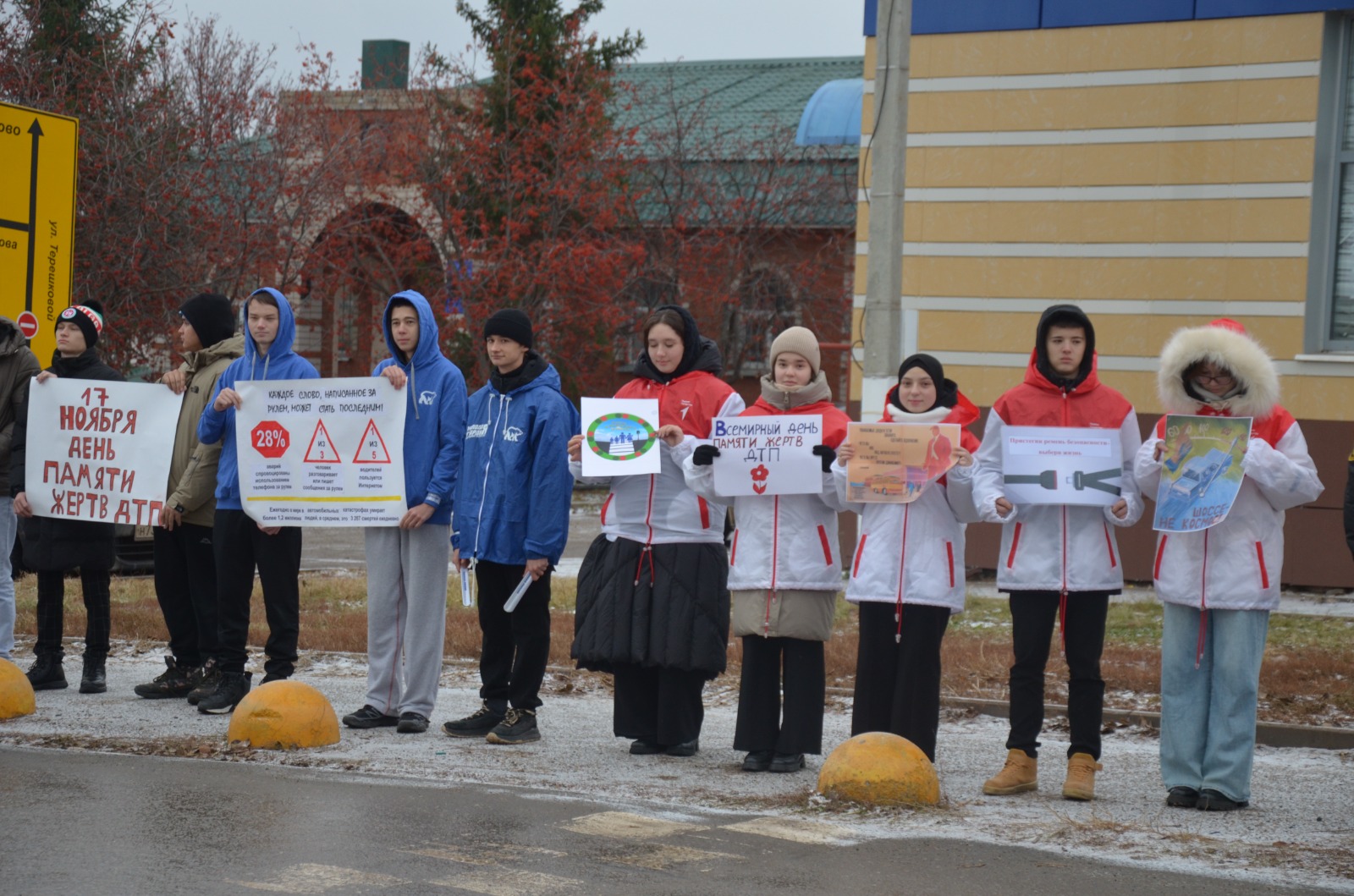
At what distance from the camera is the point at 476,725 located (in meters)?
8.83

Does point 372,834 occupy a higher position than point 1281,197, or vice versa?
point 1281,197

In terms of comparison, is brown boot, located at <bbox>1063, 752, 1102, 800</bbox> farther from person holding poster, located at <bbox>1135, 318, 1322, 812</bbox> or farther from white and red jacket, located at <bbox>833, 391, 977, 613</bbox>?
white and red jacket, located at <bbox>833, 391, 977, 613</bbox>

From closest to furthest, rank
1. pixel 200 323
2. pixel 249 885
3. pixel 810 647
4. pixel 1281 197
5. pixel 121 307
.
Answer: pixel 249 885 < pixel 810 647 < pixel 200 323 < pixel 1281 197 < pixel 121 307

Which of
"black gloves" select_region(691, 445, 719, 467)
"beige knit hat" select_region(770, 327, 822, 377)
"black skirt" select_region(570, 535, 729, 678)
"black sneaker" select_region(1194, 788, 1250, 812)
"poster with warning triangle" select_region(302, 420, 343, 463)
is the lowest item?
"black sneaker" select_region(1194, 788, 1250, 812)

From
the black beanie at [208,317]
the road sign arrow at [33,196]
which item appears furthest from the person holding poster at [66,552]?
the road sign arrow at [33,196]

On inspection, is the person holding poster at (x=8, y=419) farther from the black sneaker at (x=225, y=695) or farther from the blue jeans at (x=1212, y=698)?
the blue jeans at (x=1212, y=698)

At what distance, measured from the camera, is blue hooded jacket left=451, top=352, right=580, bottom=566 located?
8.52 metres

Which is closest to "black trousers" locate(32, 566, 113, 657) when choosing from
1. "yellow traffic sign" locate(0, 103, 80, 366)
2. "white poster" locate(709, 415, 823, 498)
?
"yellow traffic sign" locate(0, 103, 80, 366)

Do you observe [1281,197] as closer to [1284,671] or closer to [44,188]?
[1284,671]

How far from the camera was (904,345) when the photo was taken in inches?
677

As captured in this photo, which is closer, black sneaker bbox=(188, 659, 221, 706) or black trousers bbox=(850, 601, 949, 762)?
black trousers bbox=(850, 601, 949, 762)

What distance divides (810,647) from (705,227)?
26745 millimetres

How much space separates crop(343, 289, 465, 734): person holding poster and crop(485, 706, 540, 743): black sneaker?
47 centimetres

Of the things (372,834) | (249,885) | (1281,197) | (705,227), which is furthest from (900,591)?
(705,227)
